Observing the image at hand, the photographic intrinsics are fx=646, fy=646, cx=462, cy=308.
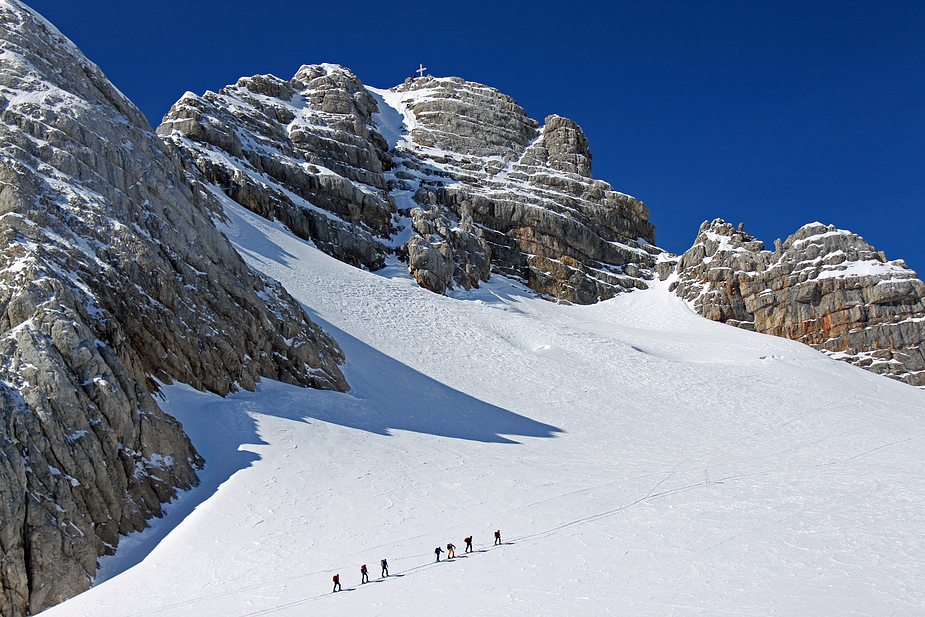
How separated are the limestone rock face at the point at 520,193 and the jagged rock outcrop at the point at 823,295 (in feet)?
42.4

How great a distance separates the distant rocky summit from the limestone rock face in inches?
8.4

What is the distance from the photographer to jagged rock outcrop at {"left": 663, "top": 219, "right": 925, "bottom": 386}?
69000 mm

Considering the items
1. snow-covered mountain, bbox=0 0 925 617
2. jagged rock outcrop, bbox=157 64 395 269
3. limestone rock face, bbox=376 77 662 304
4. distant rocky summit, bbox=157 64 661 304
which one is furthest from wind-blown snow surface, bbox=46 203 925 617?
limestone rock face, bbox=376 77 662 304

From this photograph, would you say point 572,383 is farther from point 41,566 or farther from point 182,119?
point 182,119

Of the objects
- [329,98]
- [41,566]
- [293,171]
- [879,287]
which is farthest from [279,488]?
[329,98]

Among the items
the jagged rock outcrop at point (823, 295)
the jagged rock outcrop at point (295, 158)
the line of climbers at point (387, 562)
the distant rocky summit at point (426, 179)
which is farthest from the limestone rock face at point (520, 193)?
the line of climbers at point (387, 562)

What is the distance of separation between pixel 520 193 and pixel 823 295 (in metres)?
40.8

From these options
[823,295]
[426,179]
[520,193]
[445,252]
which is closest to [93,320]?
[445,252]

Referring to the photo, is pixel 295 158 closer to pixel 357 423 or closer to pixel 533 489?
pixel 357 423

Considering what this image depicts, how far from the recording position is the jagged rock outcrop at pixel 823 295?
6900cm

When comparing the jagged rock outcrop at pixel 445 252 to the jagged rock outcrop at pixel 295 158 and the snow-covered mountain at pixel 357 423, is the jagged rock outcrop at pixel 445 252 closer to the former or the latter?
the snow-covered mountain at pixel 357 423

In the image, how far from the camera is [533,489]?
26.9m

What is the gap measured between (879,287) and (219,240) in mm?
68805

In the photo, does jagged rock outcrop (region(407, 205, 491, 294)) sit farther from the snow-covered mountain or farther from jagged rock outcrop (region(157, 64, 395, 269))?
jagged rock outcrop (region(157, 64, 395, 269))
